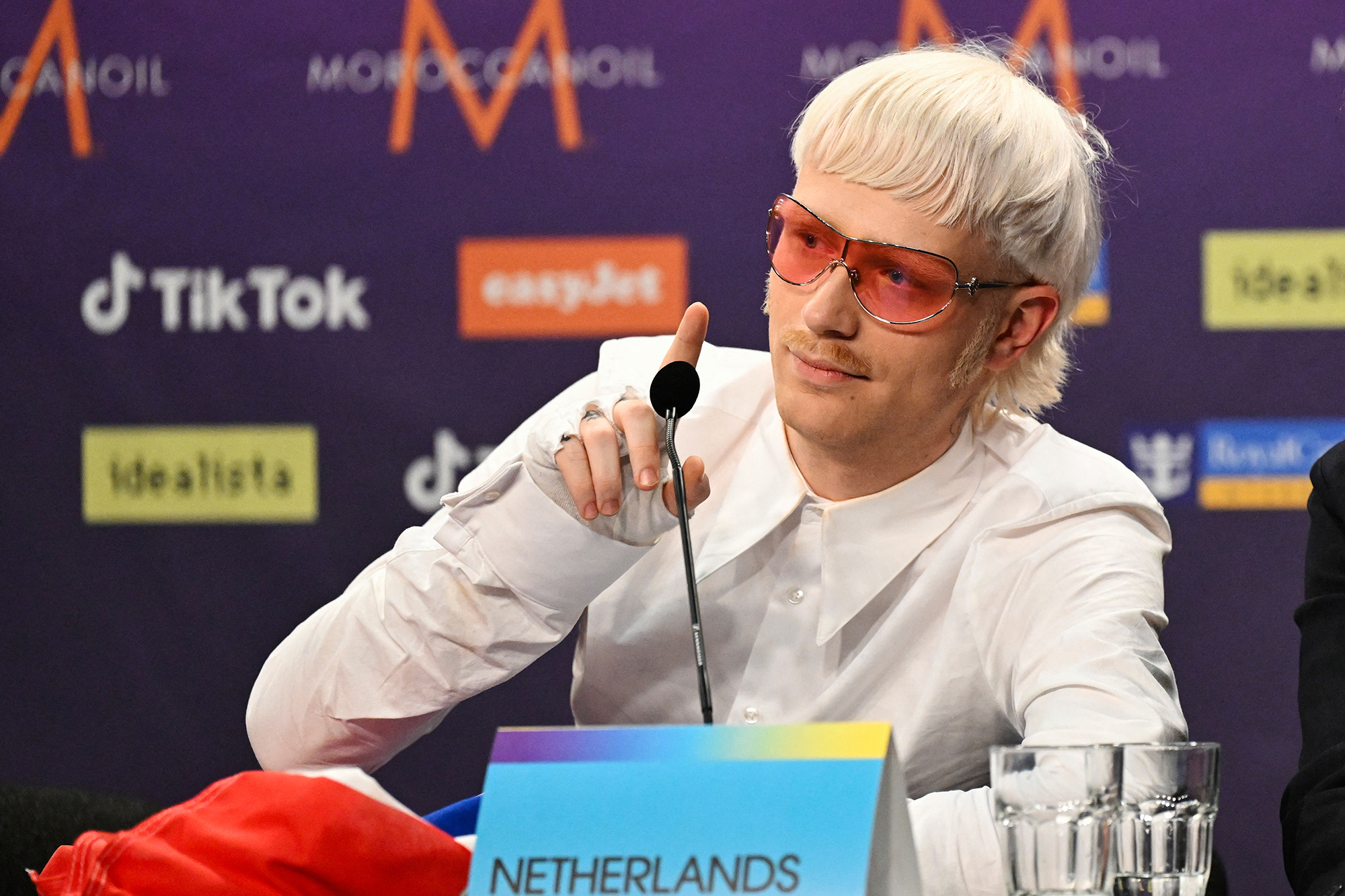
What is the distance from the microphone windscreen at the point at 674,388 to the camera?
3.52 feet

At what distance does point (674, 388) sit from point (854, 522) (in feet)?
1.48

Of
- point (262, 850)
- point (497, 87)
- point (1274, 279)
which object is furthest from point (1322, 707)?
point (497, 87)

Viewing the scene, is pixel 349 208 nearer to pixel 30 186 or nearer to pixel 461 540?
pixel 30 186

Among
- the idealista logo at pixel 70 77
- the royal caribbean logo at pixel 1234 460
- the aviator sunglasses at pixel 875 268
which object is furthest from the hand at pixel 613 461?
the idealista logo at pixel 70 77

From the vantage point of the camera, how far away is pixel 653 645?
1.52 meters

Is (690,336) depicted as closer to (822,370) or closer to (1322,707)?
(822,370)

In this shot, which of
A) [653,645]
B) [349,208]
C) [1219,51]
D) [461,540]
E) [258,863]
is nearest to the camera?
[258,863]

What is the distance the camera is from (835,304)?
134cm

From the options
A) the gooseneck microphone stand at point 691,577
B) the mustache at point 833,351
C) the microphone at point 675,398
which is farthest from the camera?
the mustache at point 833,351

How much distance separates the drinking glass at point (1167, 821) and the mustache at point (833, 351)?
65cm

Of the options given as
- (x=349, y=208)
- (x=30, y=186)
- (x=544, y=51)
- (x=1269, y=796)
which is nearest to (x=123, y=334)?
(x=30, y=186)

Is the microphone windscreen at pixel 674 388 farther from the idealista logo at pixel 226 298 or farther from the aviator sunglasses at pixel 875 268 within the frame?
the idealista logo at pixel 226 298

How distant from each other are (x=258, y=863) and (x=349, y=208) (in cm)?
209

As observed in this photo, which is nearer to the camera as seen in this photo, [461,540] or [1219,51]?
[461,540]
